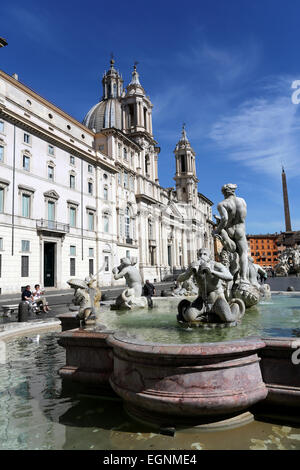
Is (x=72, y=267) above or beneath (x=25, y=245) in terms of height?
beneath

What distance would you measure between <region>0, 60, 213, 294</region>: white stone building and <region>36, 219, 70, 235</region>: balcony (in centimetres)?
9

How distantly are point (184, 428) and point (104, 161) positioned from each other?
33.7 m

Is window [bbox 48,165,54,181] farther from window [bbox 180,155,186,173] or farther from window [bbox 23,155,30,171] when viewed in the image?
window [bbox 180,155,186,173]

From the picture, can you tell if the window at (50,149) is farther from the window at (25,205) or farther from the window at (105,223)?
the window at (105,223)

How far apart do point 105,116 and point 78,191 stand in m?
19.7

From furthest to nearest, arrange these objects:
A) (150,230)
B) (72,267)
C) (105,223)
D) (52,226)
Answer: (150,230), (105,223), (72,267), (52,226)

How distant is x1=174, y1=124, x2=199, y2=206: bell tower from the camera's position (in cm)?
6706

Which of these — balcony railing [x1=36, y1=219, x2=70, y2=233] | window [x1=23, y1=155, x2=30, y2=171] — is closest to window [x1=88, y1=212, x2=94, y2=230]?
balcony railing [x1=36, y1=219, x2=70, y2=233]

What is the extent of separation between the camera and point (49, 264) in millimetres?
27703

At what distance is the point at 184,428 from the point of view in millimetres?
2801

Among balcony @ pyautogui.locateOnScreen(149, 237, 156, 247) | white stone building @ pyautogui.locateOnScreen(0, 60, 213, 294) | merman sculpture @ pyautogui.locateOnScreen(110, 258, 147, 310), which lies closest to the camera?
merman sculpture @ pyautogui.locateOnScreen(110, 258, 147, 310)

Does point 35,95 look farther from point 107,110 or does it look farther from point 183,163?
point 183,163

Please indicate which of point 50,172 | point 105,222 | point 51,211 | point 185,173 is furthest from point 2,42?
point 185,173
